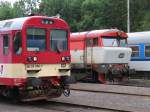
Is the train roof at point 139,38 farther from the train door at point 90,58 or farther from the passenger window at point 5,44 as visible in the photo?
the passenger window at point 5,44

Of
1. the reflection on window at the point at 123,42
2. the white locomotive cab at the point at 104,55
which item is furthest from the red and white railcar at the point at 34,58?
the reflection on window at the point at 123,42

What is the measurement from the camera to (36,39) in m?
16.1

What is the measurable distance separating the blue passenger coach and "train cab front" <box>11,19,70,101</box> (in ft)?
41.6

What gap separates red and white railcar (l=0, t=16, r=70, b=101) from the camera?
1571 centimetres

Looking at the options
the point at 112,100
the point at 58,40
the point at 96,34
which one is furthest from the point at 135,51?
the point at 58,40

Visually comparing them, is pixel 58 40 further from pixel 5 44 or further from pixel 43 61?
pixel 5 44

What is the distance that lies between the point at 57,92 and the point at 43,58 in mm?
1449

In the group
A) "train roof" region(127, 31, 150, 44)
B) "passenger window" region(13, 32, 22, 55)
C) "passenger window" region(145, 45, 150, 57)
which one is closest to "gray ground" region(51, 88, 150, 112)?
"passenger window" region(13, 32, 22, 55)

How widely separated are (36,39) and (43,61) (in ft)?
2.61

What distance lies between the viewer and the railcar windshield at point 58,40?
1659 cm

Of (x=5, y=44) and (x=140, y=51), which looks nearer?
(x=5, y=44)

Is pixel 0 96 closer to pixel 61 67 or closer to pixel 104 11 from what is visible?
pixel 61 67

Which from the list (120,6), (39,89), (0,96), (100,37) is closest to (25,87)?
(39,89)

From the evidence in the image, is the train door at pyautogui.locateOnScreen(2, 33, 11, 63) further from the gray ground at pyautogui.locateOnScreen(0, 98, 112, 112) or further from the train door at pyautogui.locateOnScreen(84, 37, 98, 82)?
the train door at pyautogui.locateOnScreen(84, 37, 98, 82)
